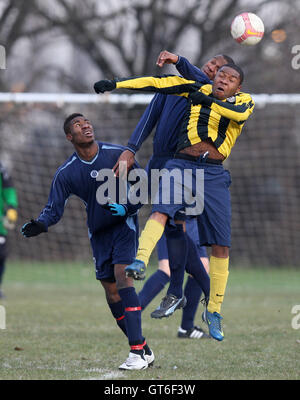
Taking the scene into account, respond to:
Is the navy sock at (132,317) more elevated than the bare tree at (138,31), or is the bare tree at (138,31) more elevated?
the bare tree at (138,31)

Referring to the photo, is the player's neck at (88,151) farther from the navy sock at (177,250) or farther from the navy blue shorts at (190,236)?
the navy blue shorts at (190,236)

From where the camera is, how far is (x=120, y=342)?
721 centimetres

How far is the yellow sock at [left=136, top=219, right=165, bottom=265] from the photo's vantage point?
5.37 metres

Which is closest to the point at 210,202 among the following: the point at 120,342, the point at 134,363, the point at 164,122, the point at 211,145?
the point at 211,145

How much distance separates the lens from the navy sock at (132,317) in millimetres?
5812

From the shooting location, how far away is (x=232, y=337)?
24.9 ft

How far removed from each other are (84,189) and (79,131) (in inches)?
18.2

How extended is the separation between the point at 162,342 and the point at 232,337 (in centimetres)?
76

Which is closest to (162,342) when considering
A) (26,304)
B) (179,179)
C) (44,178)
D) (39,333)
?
A: (39,333)

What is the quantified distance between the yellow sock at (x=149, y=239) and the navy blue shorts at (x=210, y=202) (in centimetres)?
16

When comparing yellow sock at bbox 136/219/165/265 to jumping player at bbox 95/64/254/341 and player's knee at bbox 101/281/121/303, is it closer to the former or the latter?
jumping player at bbox 95/64/254/341

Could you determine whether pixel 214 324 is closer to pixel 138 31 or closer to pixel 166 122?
pixel 166 122

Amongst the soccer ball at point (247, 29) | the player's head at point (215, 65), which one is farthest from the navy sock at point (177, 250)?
the soccer ball at point (247, 29)
